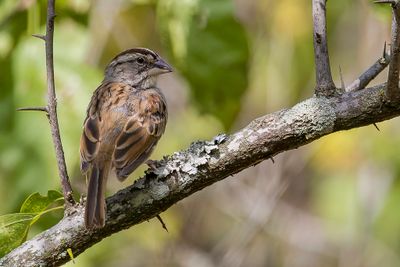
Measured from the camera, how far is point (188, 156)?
11.6 ft

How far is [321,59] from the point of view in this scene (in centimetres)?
346

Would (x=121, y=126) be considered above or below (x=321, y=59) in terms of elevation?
below

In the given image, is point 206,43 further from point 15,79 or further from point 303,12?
point 303,12

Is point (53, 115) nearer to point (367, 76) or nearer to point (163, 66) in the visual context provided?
point (367, 76)

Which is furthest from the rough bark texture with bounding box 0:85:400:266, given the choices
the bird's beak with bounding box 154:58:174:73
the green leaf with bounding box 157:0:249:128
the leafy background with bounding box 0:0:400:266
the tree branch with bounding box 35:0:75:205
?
the bird's beak with bounding box 154:58:174:73

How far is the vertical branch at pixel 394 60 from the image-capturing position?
3.00 meters

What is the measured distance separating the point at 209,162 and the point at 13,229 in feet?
3.03

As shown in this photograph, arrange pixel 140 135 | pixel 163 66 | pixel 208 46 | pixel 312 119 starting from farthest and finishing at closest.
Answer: pixel 163 66 → pixel 208 46 → pixel 140 135 → pixel 312 119

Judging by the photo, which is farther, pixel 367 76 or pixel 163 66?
pixel 163 66

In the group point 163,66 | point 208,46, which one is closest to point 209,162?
point 208,46

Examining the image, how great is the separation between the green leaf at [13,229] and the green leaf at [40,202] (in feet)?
0.08

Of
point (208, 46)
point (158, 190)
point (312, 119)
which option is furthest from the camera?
point (208, 46)

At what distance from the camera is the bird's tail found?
3.31 m

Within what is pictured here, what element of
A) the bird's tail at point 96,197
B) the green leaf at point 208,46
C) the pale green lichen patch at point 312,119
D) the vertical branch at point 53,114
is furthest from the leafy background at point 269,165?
the pale green lichen patch at point 312,119
